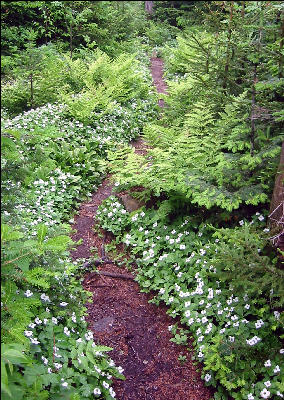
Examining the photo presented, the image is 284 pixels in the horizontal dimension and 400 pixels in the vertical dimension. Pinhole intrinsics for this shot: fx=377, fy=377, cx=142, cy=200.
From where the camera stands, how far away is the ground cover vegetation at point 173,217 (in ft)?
11.8

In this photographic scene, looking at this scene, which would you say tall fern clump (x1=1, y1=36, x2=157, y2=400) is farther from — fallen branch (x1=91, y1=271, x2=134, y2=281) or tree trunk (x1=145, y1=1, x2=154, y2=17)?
tree trunk (x1=145, y1=1, x2=154, y2=17)

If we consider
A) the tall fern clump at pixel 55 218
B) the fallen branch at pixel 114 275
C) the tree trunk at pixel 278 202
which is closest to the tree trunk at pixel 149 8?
the tall fern clump at pixel 55 218

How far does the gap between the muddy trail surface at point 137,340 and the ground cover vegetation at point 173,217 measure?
179 mm

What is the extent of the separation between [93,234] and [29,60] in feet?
12.7

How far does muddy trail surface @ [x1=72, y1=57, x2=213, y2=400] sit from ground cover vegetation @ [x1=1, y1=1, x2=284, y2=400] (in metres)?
0.18

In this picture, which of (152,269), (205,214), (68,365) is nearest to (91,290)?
(152,269)

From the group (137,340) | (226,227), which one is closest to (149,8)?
(226,227)

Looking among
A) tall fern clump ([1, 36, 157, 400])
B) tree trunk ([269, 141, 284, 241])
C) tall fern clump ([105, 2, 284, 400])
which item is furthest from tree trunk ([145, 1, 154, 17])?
tree trunk ([269, 141, 284, 241])

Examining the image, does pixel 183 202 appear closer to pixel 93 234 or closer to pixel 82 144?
pixel 93 234

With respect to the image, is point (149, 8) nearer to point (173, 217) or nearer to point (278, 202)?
point (173, 217)

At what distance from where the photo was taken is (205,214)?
19.5 ft

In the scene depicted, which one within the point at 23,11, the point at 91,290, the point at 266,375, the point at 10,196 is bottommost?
the point at 91,290

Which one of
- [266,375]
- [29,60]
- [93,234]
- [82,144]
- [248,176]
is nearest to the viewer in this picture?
[266,375]

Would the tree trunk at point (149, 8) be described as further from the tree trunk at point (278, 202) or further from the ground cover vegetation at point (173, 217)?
the tree trunk at point (278, 202)
